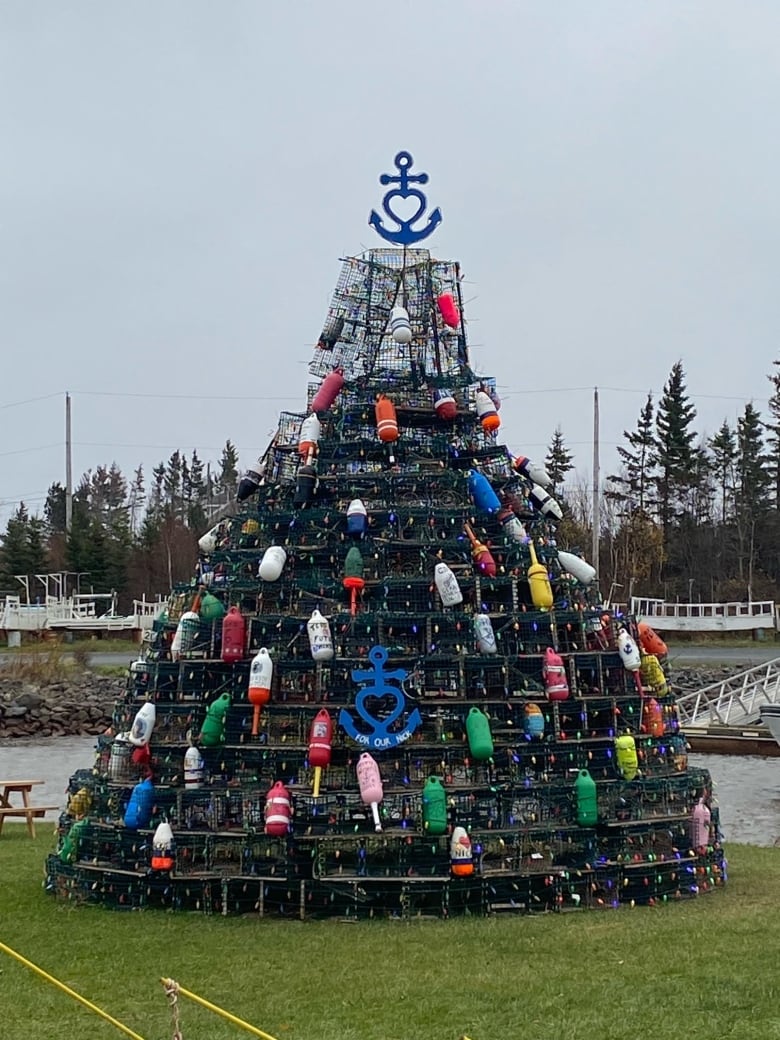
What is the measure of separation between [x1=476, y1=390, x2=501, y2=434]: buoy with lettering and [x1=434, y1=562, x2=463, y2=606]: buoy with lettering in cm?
181

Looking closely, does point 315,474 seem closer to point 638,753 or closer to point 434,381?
point 434,381

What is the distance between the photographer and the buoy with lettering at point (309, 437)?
11.8 metres

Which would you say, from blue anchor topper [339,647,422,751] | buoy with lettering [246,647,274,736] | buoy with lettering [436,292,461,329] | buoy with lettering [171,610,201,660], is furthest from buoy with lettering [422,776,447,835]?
buoy with lettering [436,292,461,329]

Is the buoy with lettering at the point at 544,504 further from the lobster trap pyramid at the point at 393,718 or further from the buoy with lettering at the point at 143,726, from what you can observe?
the buoy with lettering at the point at 143,726

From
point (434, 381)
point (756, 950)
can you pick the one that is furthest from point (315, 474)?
point (756, 950)

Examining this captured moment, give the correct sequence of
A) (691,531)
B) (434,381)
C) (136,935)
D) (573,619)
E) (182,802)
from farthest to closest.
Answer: (691,531) → (434,381) → (573,619) → (182,802) → (136,935)

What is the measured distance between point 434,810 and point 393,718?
Result: 2.70 ft

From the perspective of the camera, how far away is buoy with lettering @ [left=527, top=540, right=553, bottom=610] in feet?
36.1

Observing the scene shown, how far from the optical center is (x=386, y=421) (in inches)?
456

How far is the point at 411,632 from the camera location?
10.9m

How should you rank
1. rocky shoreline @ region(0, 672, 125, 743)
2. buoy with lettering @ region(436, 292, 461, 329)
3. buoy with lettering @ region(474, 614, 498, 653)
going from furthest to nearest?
1. rocky shoreline @ region(0, 672, 125, 743)
2. buoy with lettering @ region(436, 292, 461, 329)
3. buoy with lettering @ region(474, 614, 498, 653)

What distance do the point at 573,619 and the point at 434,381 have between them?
275 centimetres

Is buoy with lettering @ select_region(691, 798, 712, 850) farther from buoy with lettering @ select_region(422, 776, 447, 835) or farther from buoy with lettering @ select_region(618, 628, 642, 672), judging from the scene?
buoy with lettering @ select_region(422, 776, 447, 835)

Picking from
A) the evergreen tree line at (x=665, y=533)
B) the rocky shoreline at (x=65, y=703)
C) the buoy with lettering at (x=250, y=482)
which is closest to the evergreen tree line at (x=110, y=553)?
the evergreen tree line at (x=665, y=533)
